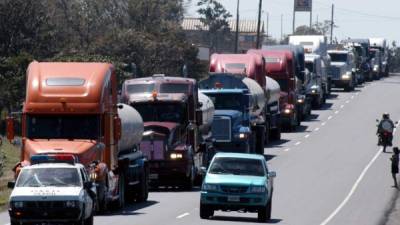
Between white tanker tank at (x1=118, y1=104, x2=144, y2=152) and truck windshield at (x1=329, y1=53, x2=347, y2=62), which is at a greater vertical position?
white tanker tank at (x1=118, y1=104, x2=144, y2=152)

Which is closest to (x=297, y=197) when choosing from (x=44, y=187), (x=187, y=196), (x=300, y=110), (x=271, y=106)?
(x=187, y=196)

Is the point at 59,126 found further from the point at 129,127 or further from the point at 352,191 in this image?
the point at 352,191

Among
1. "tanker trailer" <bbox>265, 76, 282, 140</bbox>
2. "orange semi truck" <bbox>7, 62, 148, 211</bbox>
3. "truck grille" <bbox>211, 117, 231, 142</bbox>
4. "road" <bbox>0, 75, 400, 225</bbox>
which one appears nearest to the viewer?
"orange semi truck" <bbox>7, 62, 148, 211</bbox>

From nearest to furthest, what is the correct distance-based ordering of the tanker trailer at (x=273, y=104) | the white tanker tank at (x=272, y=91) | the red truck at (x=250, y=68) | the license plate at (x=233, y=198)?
the license plate at (x=233, y=198) < the red truck at (x=250, y=68) < the white tanker tank at (x=272, y=91) < the tanker trailer at (x=273, y=104)

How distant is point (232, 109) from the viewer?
51.8 m

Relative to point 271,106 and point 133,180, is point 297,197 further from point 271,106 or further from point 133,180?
point 271,106

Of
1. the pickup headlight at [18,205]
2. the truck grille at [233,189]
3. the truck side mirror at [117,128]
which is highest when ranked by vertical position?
the truck side mirror at [117,128]

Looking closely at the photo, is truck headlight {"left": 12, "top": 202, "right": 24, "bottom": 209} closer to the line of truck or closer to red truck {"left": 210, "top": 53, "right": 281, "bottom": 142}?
the line of truck

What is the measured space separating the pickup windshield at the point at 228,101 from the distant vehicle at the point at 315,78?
2797 cm

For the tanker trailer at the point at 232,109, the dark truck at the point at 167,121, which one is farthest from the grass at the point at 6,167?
the tanker trailer at the point at 232,109

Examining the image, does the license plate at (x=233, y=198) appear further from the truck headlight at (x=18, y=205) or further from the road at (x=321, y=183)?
the truck headlight at (x=18, y=205)

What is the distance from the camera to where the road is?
3516cm

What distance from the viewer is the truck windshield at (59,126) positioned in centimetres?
3284

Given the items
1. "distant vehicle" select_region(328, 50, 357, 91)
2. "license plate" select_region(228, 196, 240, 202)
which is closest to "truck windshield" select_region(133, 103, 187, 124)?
"license plate" select_region(228, 196, 240, 202)
